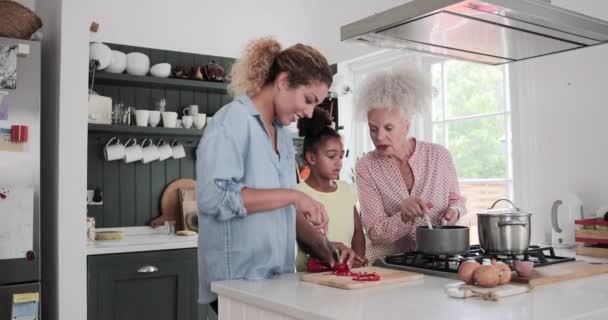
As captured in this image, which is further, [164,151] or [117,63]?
[164,151]

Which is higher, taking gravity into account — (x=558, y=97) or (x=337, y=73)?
(x=337, y=73)

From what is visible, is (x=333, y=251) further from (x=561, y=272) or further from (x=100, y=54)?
(x=100, y=54)

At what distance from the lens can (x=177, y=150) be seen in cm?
408

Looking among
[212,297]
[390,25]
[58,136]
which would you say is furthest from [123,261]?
[390,25]

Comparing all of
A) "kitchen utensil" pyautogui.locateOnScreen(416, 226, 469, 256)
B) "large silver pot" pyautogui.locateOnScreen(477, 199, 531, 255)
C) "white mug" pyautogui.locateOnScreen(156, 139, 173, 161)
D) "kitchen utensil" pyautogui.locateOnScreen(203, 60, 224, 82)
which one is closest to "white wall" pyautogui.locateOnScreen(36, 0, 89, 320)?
"white mug" pyautogui.locateOnScreen(156, 139, 173, 161)

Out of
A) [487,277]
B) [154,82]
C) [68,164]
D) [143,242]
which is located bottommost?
[143,242]

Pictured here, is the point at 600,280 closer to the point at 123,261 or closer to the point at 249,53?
the point at 249,53

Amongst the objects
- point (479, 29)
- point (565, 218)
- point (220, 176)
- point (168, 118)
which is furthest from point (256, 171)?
point (168, 118)

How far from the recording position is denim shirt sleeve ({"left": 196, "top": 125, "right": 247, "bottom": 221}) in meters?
1.61

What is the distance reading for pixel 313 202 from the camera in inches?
63.9

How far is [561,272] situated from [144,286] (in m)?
2.42

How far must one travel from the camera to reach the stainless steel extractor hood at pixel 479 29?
1.61m

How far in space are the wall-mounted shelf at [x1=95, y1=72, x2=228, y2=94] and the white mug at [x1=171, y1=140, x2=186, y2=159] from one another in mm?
401

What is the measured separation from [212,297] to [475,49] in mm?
1277
